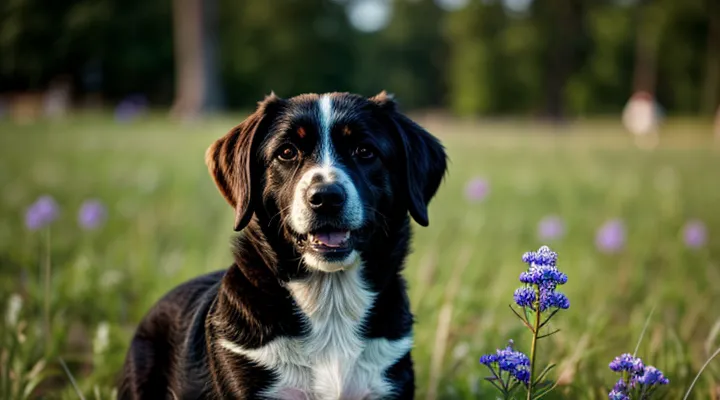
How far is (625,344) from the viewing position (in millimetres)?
4480

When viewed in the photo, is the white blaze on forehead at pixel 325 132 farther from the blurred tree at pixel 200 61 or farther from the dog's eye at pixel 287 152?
the blurred tree at pixel 200 61

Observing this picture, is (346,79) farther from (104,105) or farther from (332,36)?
(104,105)

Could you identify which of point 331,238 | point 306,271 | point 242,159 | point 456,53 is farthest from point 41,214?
point 456,53

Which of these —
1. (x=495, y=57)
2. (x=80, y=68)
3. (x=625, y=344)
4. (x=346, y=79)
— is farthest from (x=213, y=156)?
(x=495, y=57)

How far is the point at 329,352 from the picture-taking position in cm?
280

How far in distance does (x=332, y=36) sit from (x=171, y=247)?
50.0 meters

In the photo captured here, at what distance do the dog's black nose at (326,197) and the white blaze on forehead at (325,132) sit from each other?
259 mm

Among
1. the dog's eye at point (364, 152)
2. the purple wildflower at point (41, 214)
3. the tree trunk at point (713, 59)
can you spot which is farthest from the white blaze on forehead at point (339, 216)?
the tree trunk at point (713, 59)

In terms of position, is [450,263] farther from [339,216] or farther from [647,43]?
[647,43]

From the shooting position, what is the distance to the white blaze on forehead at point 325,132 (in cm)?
307

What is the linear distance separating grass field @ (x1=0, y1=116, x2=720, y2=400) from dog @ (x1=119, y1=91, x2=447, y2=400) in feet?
1.62

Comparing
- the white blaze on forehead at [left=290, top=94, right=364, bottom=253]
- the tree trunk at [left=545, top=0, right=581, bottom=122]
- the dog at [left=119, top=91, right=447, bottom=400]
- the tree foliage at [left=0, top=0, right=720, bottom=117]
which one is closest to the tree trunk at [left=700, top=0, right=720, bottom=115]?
the tree foliage at [left=0, top=0, right=720, bottom=117]

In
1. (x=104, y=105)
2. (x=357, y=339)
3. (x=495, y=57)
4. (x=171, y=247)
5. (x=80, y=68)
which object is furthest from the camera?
(x=495, y=57)

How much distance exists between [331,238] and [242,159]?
54cm
